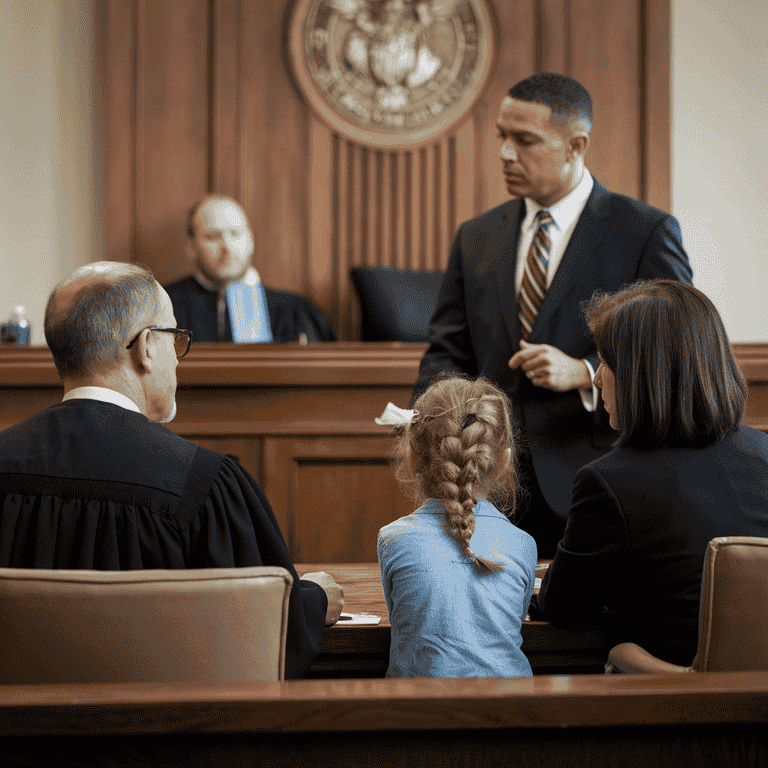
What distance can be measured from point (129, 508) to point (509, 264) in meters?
1.48

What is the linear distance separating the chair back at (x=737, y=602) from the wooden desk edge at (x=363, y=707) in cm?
28

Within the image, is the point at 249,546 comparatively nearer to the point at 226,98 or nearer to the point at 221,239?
the point at 221,239

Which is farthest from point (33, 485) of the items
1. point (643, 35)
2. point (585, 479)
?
point (643, 35)

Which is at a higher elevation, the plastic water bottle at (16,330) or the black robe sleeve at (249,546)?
the plastic water bottle at (16,330)

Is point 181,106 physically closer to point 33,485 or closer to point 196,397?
point 196,397

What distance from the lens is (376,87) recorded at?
5.46 metres

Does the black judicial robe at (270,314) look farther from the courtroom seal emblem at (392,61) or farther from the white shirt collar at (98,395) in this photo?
the white shirt collar at (98,395)

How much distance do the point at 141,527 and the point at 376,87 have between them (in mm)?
4628

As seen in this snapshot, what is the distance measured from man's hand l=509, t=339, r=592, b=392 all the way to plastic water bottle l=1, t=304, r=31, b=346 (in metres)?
2.34

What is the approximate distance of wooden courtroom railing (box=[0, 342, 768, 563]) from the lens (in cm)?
289

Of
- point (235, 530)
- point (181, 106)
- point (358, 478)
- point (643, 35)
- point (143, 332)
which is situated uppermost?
point (643, 35)

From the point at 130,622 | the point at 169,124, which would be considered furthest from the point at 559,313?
the point at 169,124

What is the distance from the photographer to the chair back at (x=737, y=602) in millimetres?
1102

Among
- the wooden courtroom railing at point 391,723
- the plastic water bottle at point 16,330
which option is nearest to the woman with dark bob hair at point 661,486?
the wooden courtroom railing at point 391,723
